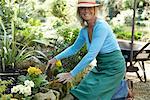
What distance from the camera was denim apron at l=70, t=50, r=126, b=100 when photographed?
275 centimetres

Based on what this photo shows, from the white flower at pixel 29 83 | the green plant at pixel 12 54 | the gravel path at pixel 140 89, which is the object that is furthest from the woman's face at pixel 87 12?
the gravel path at pixel 140 89

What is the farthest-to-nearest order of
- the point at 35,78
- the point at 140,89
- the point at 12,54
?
the point at 140,89 < the point at 12,54 < the point at 35,78

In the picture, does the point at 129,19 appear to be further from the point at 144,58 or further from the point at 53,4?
the point at 144,58

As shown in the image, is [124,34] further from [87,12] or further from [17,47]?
[87,12]

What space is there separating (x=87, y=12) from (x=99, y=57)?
0.40 meters

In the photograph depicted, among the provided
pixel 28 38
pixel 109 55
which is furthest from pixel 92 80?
pixel 28 38

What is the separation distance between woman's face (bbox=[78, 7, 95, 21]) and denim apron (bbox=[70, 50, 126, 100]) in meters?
0.34

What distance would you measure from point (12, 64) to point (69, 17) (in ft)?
20.7

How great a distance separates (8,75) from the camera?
407 cm

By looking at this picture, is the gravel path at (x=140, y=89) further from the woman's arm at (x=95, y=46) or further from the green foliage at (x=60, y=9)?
the green foliage at (x=60, y=9)

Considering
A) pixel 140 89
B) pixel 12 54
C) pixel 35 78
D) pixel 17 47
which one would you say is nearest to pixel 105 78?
pixel 35 78

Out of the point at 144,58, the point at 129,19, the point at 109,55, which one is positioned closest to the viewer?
the point at 109,55

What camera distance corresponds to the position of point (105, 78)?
→ 9.07 ft

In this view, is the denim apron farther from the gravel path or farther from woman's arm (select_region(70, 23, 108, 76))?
the gravel path
